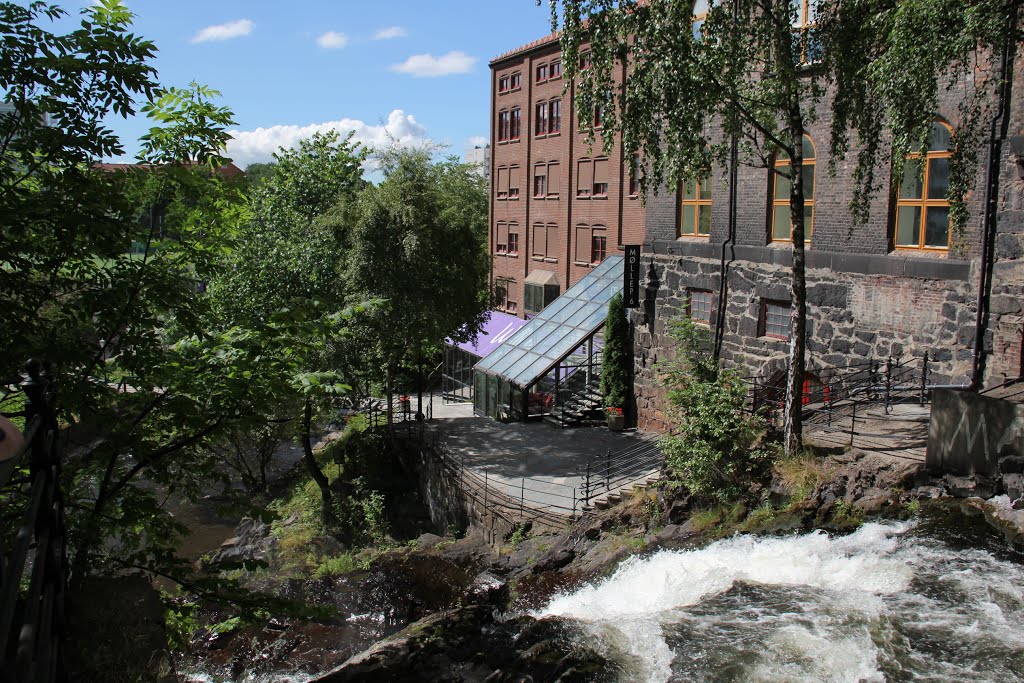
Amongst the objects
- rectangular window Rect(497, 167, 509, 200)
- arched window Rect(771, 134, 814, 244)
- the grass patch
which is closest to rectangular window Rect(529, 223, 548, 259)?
rectangular window Rect(497, 167, 509, 200)

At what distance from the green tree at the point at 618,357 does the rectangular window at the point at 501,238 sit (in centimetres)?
1911

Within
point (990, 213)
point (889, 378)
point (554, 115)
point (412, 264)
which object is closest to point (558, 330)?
point (412, 264)

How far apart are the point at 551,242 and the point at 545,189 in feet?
8.23

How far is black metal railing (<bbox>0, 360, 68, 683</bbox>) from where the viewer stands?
2.89m

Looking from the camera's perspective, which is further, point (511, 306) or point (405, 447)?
point (511, 306)

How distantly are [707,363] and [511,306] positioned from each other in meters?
24.9

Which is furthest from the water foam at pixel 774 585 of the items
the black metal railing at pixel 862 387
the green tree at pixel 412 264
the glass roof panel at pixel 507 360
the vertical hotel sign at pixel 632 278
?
the glass roof panel at pixel 507 360

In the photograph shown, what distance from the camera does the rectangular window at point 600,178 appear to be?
32.9 m

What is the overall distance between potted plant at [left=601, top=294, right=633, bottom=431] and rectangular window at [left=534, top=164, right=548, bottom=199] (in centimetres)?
1589

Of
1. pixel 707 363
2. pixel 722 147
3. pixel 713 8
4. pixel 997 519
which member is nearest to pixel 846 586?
pixel 997 519

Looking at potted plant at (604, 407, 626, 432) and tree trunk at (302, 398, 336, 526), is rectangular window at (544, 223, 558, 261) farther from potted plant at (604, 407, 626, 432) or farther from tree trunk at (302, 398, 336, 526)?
tree trunk at (302, 398, 336, 526)

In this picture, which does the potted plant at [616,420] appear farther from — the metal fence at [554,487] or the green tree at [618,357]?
the metal fence at [554,487]

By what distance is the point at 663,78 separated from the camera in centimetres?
1287

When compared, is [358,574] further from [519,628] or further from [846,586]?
[846,586]
